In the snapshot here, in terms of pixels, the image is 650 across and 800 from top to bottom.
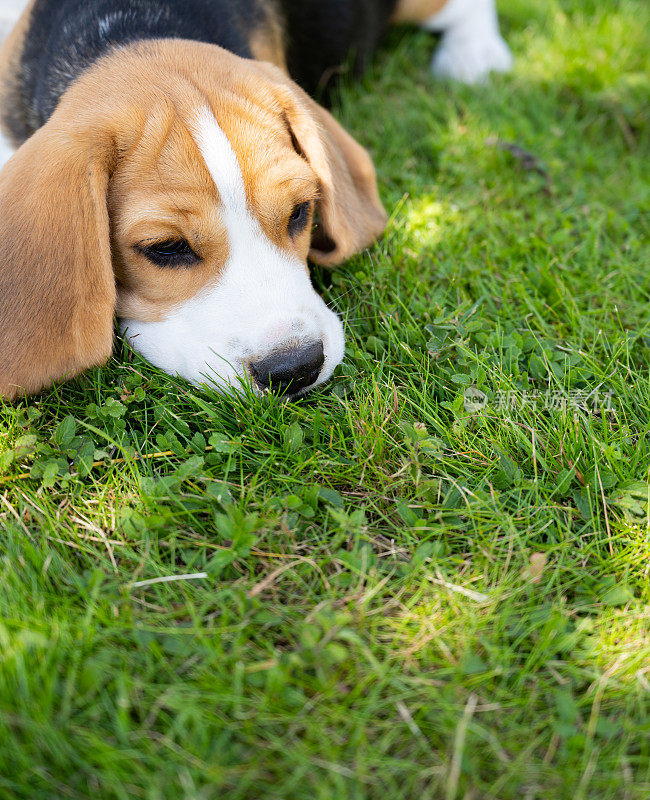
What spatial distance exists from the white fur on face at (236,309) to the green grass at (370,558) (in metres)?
0.16

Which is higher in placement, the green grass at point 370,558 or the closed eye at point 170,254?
the closed eye at point 170,254

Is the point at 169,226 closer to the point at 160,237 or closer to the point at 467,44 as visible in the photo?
the point at 160,237

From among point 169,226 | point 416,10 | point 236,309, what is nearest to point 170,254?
point 169,226

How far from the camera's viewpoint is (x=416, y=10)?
557 cm

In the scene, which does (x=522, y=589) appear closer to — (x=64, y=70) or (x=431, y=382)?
(x=431, y=382)

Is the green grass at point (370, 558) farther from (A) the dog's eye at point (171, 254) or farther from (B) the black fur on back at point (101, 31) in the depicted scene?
(B) the black fur on back at point (101, 31)

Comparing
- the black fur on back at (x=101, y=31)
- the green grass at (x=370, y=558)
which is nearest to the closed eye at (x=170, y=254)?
the green grass at (x=370, y=558)

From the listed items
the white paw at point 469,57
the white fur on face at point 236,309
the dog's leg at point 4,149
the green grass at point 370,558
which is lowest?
the green grass at point 370,558

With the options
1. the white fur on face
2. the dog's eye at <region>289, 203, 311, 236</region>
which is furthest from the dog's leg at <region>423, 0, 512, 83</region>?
the white fur on face

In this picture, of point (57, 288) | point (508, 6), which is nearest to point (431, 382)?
point (57, 288)

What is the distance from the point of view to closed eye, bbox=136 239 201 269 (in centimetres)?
272

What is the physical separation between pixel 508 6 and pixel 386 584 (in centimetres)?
574

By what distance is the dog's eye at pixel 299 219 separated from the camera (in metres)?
2.99

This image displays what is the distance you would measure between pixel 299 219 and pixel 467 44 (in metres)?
3.36
